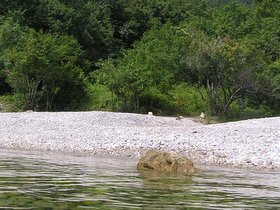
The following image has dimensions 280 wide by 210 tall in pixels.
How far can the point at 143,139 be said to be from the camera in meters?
23.2

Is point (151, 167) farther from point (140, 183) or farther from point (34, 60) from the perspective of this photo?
point (34, 60)

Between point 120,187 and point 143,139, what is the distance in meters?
10.8

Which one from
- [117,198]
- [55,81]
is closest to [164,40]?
[55,81]

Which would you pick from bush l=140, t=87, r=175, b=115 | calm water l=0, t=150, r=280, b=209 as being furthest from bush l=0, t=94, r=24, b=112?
calm water l=0, t=150, r=280, b=209

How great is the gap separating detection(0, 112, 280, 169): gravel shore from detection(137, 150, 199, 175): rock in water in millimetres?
3180

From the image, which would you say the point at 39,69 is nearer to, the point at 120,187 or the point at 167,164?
the point at 167,164

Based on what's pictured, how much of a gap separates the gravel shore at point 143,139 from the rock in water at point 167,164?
3.18 meters

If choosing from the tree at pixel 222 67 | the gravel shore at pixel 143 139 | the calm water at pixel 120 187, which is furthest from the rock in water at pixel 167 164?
the tree at pixel 222 67

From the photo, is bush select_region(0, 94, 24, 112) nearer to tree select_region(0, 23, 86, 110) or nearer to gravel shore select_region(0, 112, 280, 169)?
tree select_region(0, 23, 86, 110)

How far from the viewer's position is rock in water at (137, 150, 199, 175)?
1589 cm

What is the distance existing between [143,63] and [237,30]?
951 inches

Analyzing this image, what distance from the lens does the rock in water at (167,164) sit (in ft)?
52.1

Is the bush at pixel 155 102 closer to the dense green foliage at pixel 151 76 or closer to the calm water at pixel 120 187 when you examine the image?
the dense green foliage at pixel 151 76

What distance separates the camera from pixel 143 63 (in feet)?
154
